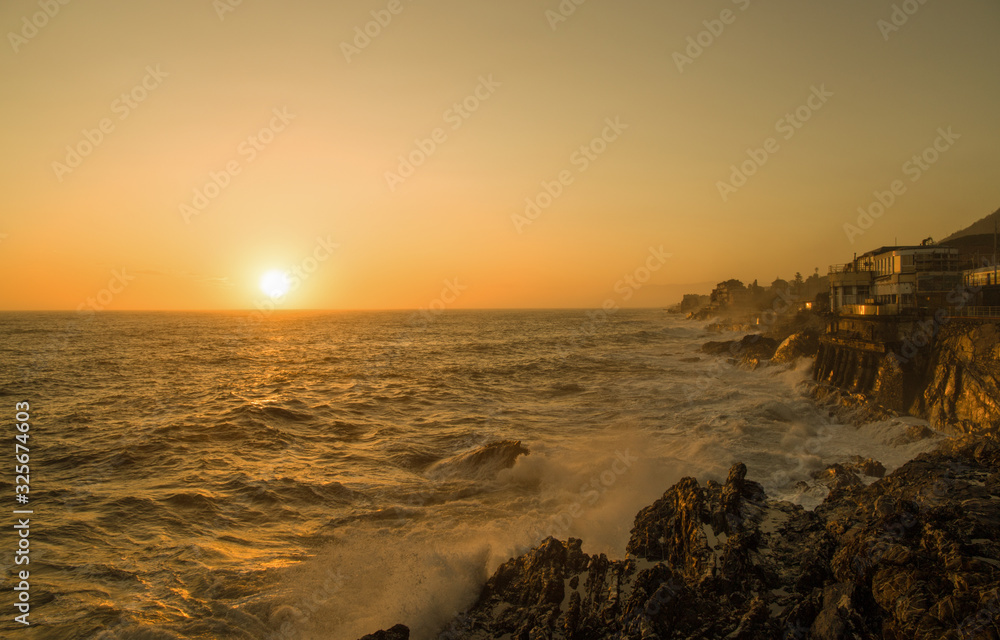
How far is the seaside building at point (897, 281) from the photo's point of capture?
32344 millimetres

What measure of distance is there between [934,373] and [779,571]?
989 inches

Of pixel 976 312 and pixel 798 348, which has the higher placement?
Answer: pixel 976 312

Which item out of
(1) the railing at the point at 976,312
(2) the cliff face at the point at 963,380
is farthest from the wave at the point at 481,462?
(1) the railing at the point at 976,312

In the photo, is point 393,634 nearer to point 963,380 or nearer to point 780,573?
point 780,573

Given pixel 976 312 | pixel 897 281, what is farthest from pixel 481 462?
pixel 897 281

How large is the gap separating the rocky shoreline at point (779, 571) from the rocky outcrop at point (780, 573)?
3cm

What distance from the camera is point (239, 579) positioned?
478 inches

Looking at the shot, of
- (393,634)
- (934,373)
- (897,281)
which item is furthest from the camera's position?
(897,281)

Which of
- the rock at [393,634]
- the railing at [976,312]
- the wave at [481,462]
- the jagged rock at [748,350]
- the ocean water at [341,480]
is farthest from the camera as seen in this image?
the jagged rock at [748,350]

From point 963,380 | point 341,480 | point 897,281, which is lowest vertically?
point 341,480

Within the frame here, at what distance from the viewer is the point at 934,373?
26.7 m

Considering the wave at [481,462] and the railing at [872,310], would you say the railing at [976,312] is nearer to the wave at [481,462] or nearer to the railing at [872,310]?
the railing at [872,310]

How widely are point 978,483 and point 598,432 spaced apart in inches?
584

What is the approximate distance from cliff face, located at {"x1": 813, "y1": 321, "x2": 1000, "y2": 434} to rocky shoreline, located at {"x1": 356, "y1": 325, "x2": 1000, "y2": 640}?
11.1 metres
